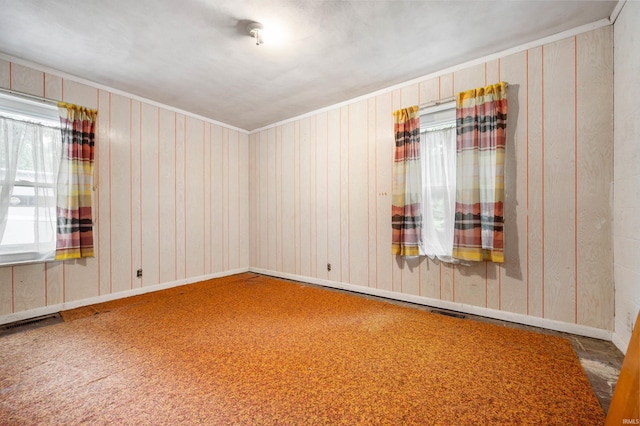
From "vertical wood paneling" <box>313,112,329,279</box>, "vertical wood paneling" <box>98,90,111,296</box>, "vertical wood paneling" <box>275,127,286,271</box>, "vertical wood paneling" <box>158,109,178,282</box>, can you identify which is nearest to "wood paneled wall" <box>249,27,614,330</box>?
"vertical wood paneling" <box>313,112,329,279</box>

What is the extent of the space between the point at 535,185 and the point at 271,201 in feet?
11.7

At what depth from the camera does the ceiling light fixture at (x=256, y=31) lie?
2262 millimetres

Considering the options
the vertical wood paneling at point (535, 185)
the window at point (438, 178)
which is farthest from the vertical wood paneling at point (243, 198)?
the vertical wood paneling at point (535, 185)

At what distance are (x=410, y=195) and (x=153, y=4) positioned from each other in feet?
9.41

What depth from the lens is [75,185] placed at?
306 centimetres

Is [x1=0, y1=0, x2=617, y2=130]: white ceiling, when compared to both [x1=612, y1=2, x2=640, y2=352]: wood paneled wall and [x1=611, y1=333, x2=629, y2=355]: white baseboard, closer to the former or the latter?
[x1=612, y1=2, x2=640, y2=352]: wood paneled wall

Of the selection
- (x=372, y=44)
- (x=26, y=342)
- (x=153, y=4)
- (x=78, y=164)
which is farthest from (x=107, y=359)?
(x=372, y=44)

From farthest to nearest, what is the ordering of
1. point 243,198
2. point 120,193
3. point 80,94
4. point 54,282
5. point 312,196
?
point 243,198, point 312,196, point 120,193, point 80,94, point 54,282

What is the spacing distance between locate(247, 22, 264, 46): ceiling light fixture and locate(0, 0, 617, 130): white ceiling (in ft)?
0.15

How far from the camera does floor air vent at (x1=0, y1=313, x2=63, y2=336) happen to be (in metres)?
2.50

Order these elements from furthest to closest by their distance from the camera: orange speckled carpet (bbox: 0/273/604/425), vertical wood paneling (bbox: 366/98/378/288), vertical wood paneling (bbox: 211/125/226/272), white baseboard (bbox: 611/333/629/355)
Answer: vertical wood paneling (bbox: 211/125/226/272)
vertical wood paneling (bbox: 366/98/378/288)
white baseboard (bbox: 611/333/629/355)
orange speckled carpet (bbox: 0/273/604/425)

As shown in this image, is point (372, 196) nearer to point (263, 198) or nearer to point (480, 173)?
point (480, 173)

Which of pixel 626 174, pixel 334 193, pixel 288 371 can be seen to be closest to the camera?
pixel 288 371

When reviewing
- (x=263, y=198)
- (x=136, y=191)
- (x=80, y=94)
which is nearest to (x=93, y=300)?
(x=136, y=191)
